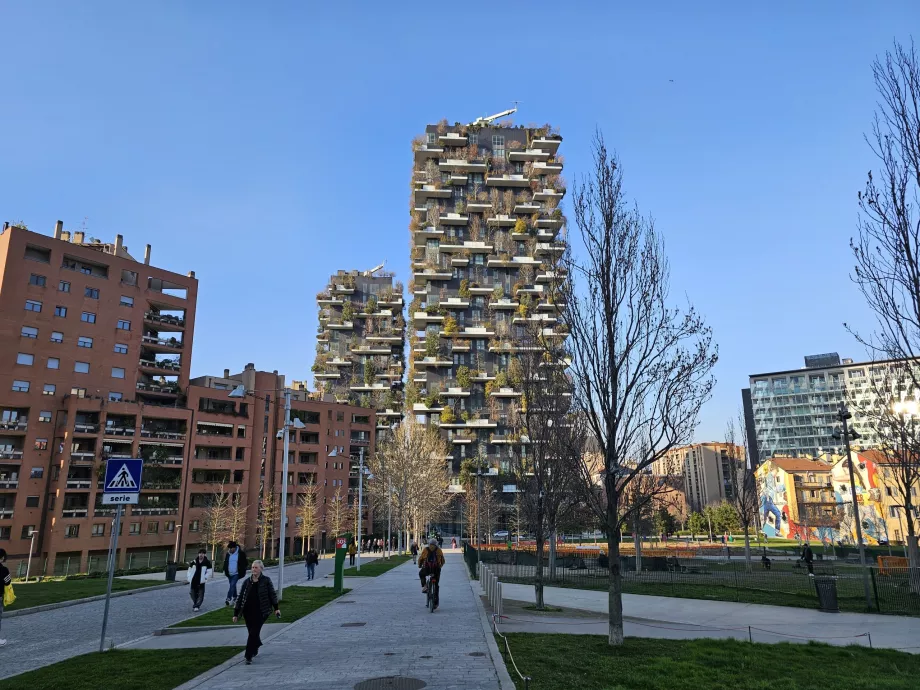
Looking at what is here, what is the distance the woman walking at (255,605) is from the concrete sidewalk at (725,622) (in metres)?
5.20

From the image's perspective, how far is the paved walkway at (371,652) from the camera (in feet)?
26.8

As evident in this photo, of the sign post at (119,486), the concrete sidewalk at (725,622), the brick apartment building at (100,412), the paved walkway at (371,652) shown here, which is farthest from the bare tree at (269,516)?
the sign post at (119,486)

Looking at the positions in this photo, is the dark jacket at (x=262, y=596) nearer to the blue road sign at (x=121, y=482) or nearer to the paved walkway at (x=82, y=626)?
the blue road sign at (x=121, y=482)

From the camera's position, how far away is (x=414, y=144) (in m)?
102

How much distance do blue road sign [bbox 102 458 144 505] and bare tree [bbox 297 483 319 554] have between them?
58654 millimetres

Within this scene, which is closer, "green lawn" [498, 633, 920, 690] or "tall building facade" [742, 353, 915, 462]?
"green lawn" [498, 633, 920, 690]

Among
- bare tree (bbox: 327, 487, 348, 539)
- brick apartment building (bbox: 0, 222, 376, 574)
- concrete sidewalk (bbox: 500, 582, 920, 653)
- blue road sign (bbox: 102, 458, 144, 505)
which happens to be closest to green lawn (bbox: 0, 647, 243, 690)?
blue road sign (bbox: 102, 458, 144, 505)

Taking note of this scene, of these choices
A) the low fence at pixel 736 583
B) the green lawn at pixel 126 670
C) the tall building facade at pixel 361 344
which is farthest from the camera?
the tall building facade at pixel 361 344

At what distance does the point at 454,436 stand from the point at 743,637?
77.3 m

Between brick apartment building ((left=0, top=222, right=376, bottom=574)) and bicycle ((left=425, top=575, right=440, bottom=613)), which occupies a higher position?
brick apartment building ((left=0, top=222, right=376, bottom=574))

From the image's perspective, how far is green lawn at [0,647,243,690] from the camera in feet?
27.1

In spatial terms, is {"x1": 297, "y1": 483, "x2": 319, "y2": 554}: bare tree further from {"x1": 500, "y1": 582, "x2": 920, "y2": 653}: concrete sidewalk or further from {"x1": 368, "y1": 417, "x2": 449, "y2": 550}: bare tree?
{"x1": 500, "y1": 582, "x2": 920, "y2": 653}: concrete sidewalk

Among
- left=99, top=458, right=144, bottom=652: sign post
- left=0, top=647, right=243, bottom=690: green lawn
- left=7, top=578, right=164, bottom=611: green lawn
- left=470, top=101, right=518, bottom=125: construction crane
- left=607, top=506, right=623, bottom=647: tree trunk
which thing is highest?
left=470, top=101, right=518, bottom=125: construction crane

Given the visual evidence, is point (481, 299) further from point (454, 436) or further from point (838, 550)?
point (838, 550)
